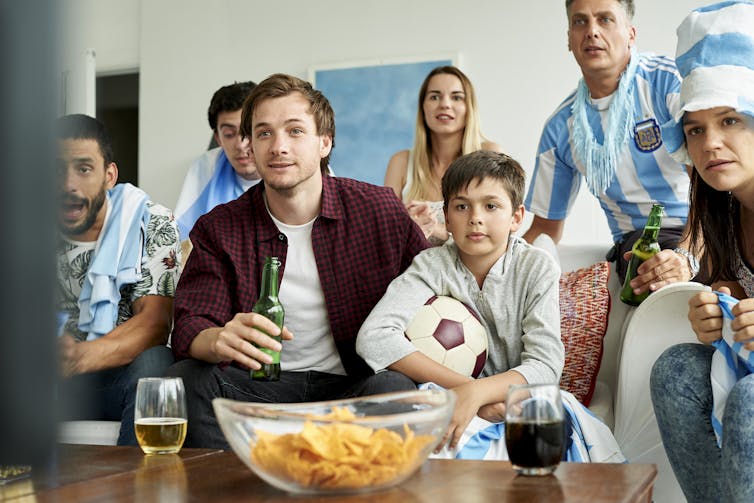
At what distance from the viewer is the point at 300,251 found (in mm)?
2191

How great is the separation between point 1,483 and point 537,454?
882mm

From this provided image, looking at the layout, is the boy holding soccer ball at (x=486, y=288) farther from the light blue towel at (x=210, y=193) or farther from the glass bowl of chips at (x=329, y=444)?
the light blue towel at (x=210, y=193)

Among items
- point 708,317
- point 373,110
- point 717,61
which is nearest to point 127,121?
point 373,110

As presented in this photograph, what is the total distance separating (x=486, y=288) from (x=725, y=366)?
0.64m

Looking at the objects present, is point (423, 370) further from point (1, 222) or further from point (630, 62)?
point (1, 222)

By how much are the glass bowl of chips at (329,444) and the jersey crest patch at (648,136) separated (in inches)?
73.2

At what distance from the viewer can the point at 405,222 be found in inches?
87.7

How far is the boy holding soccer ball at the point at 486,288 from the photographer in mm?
1941

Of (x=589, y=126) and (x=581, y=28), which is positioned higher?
(x=581, y=28)

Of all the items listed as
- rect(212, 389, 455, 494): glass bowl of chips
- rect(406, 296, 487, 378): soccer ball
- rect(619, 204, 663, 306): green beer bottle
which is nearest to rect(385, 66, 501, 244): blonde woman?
rect(619, 204, 663, 306): green beer bottle

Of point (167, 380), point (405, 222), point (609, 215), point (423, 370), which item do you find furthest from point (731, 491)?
point (609, 215)

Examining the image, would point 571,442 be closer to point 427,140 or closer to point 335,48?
point 427,140

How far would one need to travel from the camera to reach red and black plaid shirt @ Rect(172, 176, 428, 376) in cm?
212

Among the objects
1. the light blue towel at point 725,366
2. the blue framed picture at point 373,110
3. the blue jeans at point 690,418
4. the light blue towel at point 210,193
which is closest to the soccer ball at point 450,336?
the blue jeans at point 690,418
